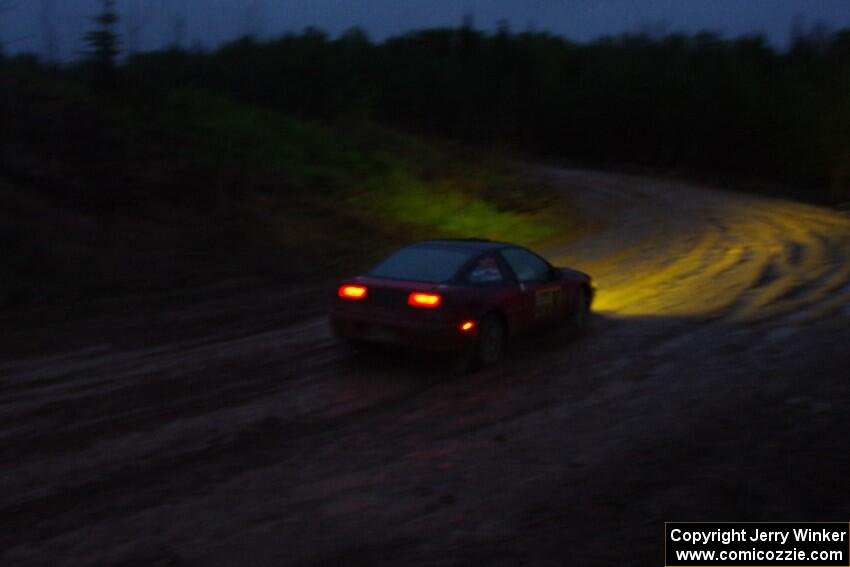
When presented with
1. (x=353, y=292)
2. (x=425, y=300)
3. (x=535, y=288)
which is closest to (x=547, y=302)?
(x=535, y=288)

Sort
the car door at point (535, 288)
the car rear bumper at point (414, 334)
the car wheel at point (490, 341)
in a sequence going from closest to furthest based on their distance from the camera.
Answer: the car rear bumper at point (414, 334) → the car wheel at point (490, 341) → the car door at point (535, 288)

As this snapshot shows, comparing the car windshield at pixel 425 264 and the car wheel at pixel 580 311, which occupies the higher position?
the car windshield at pixel 425 264

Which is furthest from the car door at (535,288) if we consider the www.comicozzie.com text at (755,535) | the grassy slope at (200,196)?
the grassy slope at (200,196)

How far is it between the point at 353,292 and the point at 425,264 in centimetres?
84

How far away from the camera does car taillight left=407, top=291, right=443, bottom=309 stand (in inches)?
413

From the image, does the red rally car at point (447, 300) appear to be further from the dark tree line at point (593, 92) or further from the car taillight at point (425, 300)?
the dark tree line at point (593, 92)

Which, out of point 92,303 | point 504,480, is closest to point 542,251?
point 92,303

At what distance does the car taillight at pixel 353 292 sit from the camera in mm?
10883

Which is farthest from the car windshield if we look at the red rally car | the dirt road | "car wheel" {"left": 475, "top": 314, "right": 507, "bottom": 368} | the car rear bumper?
the dirt road

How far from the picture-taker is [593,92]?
5769 cm

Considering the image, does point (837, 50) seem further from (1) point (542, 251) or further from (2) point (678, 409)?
(2) point (678, 409)

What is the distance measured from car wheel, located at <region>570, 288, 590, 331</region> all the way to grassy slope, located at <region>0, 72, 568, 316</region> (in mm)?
6041

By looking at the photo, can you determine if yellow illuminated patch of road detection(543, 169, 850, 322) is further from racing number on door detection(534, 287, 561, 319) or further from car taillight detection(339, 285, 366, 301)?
car taillight detection(339, 285, 366, 301)

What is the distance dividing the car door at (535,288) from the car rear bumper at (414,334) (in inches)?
49.6
